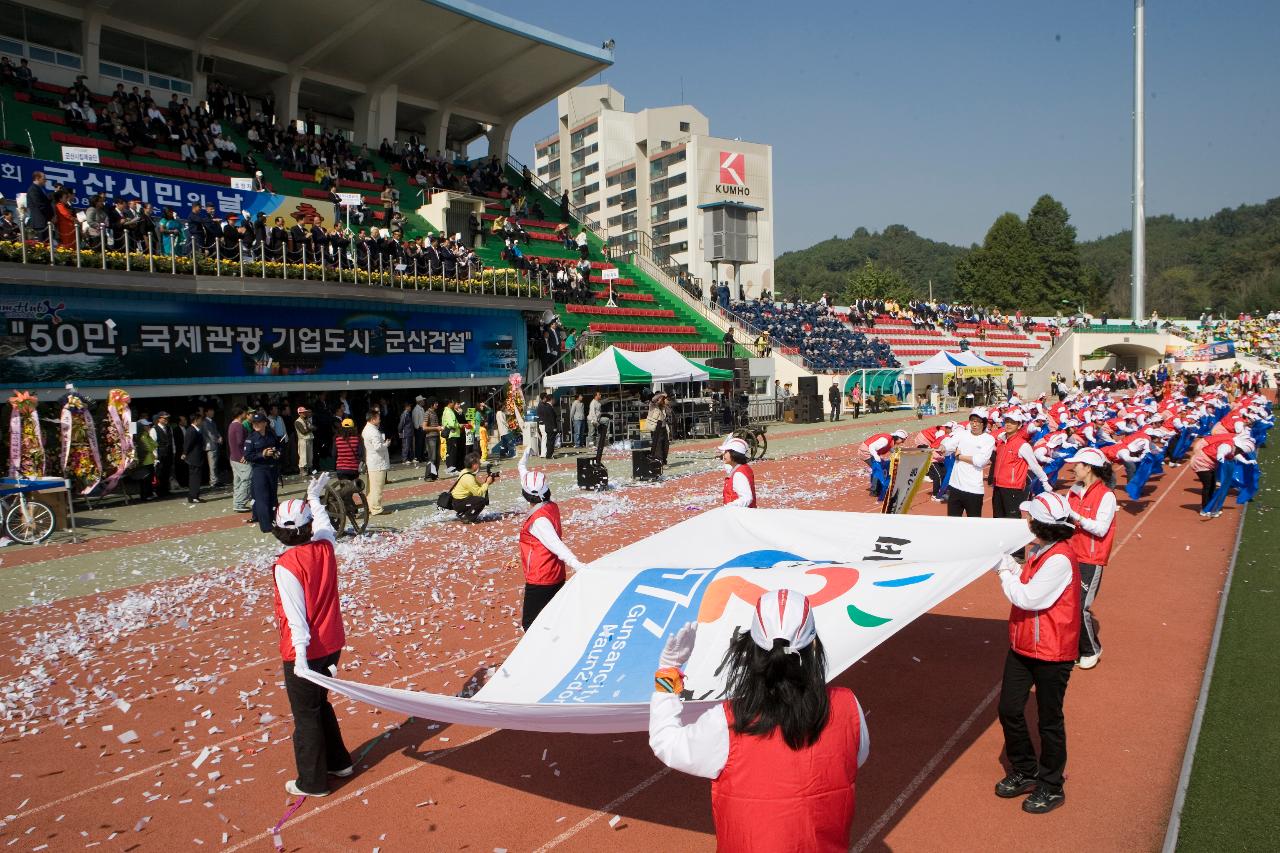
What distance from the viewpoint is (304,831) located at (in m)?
5.17

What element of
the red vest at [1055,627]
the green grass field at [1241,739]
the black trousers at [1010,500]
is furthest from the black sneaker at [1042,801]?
the black trousers at [1010,500]

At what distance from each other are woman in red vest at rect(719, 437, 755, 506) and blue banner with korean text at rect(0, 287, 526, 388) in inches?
639

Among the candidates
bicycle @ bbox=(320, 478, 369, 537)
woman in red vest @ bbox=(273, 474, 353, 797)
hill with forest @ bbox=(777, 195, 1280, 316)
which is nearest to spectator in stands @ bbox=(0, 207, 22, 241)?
bicycle @ bbox=(320, 478, 369, 537)

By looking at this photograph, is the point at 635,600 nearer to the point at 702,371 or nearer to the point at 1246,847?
the point at 1246,847

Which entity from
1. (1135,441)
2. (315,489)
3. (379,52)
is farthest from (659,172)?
(315,489)

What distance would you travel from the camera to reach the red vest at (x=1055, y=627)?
16.3 ft

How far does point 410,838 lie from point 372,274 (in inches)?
817

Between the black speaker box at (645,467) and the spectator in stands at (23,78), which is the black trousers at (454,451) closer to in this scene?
the black speaker box at (645,467)

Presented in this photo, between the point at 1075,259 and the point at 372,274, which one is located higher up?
the point at 1075,259

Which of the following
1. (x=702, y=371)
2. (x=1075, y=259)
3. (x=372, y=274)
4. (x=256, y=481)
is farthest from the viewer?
(x=1075, y=259)

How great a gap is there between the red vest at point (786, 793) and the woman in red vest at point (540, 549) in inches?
150

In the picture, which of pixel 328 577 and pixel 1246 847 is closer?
pixel 1246 847

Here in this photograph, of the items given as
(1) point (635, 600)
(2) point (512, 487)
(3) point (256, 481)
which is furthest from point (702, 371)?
(1) point (635, 600)

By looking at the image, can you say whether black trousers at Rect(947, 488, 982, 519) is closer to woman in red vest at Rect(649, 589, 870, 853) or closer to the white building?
woman in red vest at Rect(649, 589, 870, 853)
